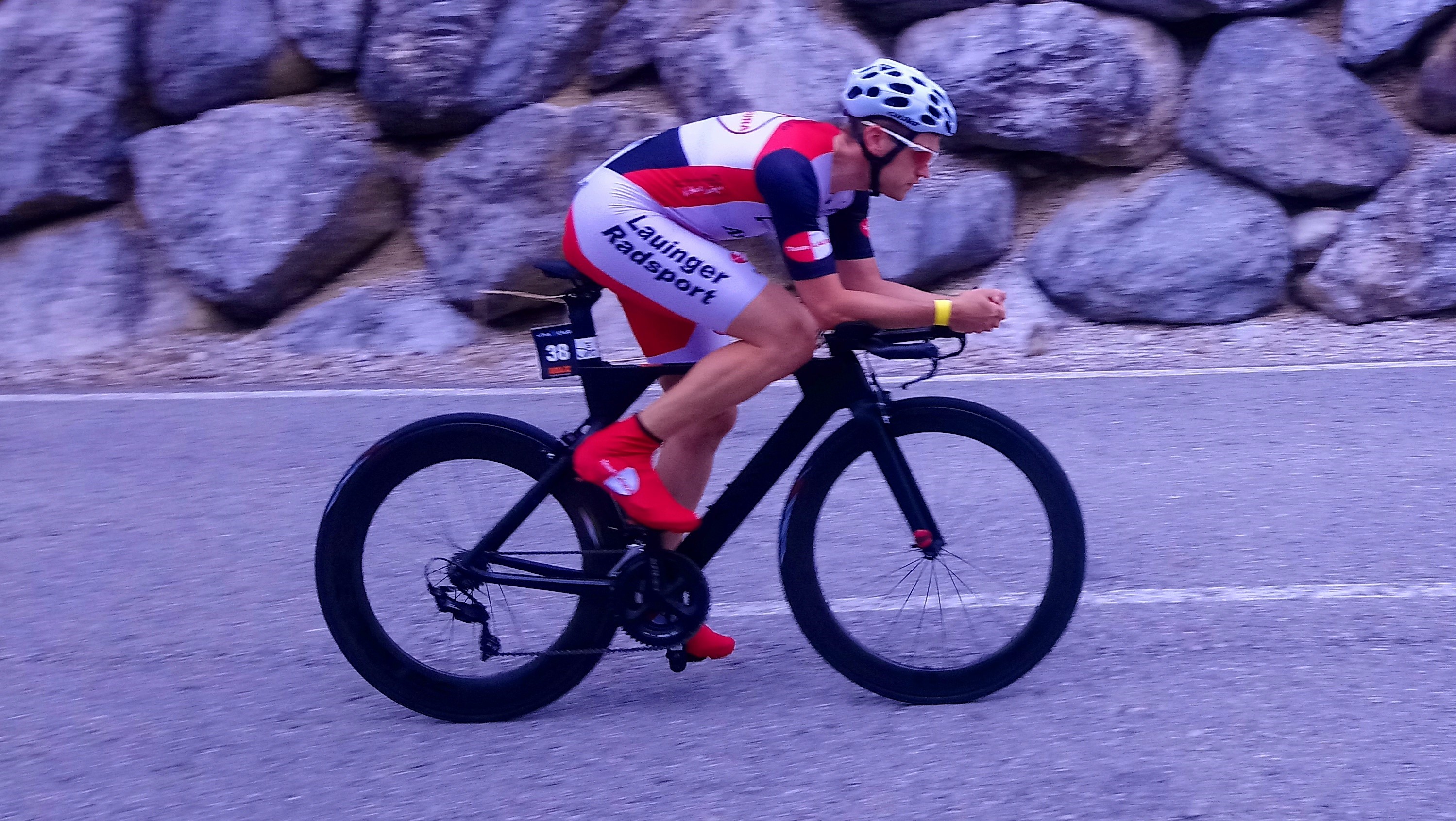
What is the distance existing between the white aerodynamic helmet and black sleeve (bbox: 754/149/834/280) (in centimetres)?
20

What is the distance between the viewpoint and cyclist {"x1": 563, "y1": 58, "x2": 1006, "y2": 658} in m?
3.24

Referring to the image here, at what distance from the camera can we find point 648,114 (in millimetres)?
9500

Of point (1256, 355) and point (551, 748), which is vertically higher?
point (551, 748)

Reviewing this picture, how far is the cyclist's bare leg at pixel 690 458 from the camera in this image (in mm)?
3629

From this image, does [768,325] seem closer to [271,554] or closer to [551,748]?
[551,748]

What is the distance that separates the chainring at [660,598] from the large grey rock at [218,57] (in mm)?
7942

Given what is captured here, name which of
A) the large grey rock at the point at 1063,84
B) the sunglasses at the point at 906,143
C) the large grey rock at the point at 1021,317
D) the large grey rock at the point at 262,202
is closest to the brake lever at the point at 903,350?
the sunglasses at the point at 906,143

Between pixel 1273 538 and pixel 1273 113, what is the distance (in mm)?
5105

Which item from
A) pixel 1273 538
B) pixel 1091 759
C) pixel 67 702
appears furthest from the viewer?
pixel 1273 538

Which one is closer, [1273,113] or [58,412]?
[58,412]

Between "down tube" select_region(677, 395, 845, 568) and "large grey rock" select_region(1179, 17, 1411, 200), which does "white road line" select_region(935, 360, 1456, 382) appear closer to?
"large grey rock" select_region(1179, 17, 1411, 200)

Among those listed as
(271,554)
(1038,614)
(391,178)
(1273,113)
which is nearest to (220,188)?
(391,178)

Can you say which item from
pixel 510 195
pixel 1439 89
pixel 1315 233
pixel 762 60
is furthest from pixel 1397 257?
pixel 510 195

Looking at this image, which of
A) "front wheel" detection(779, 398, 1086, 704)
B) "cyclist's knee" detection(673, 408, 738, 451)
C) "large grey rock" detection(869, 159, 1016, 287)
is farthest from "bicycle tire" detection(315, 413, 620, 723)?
"large grey rock" detection(869, 159, 1016, 287)
